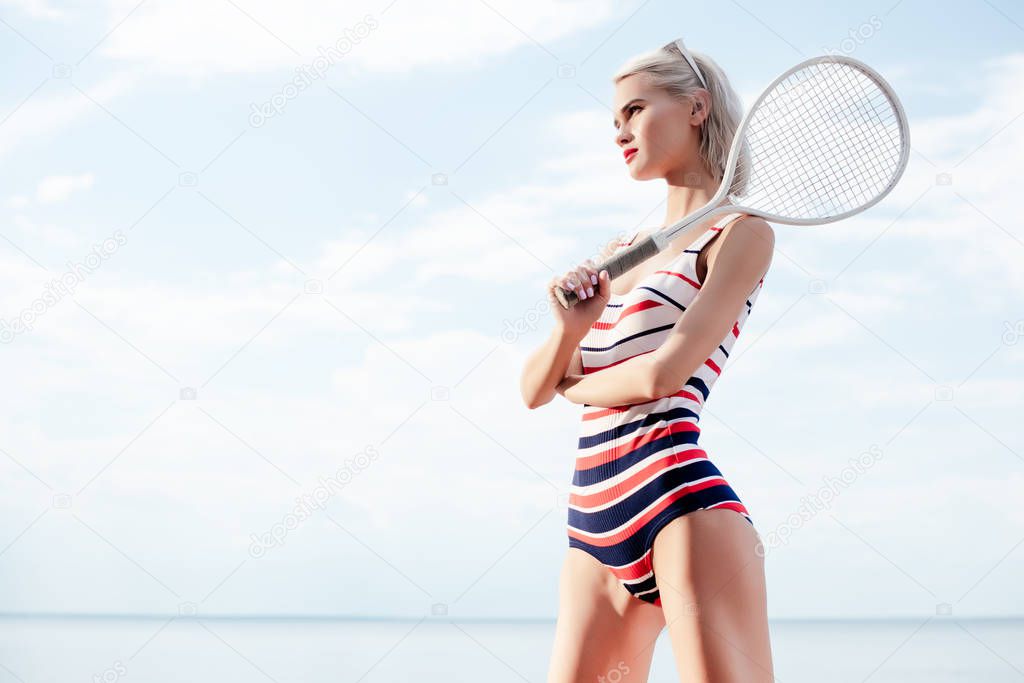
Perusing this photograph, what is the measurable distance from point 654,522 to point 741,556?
14 centimetres

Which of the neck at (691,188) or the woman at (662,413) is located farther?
the neck at (691,188)

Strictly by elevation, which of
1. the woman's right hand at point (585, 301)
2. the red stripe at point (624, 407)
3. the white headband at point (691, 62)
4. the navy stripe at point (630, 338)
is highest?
the white headband at point (691, 62)

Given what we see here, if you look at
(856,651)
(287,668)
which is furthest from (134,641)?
(856,651)

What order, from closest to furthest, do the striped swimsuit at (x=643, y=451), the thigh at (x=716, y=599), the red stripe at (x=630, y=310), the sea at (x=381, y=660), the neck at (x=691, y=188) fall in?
the thigh at (x=716, y=599), the striped swimsuit at (x=643, y=451), the red stripe at (x=630, y=310), the neck at (x=691, y=188), the sea at (x=381, y=660)

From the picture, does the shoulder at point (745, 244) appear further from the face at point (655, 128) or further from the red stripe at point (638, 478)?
the red stripe at point (638, 478)

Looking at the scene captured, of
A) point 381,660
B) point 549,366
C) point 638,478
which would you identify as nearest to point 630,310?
point 549,366

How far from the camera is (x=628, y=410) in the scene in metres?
1.60

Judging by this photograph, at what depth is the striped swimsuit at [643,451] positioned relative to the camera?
1518 mm

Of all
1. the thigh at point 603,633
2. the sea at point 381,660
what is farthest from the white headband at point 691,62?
the sea at point 381,660

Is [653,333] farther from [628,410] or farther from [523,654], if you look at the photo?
[523,654]

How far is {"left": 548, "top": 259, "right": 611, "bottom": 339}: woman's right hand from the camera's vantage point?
160 centimetres

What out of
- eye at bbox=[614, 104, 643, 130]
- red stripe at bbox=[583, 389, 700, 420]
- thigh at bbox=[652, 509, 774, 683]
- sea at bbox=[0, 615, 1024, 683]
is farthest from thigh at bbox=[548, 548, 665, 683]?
sea at bbox=[0, 615, 1024, 683]

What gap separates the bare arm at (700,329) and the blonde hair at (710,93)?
15 cm

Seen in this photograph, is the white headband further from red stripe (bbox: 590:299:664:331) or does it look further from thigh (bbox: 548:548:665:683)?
thigh (bbox: 548:548:665:683)
